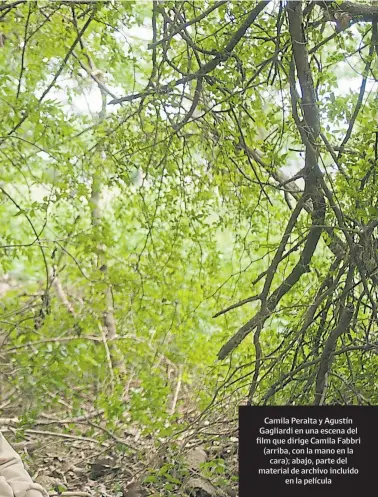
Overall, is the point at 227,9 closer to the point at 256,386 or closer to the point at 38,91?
the point at 38,91

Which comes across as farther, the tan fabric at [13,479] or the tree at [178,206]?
the tree at [178,206]

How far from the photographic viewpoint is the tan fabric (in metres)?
1.83

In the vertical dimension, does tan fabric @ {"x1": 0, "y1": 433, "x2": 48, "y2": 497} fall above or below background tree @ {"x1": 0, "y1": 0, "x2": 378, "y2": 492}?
below

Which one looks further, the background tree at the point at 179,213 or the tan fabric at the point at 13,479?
the background tree at the point at 179,213

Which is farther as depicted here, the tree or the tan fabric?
the tree

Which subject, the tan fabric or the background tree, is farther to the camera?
the background tree

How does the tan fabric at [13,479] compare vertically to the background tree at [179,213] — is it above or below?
below

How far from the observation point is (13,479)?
1913 millimetres

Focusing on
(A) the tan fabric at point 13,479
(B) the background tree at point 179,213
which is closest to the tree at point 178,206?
(B) the background tree at point 179,213

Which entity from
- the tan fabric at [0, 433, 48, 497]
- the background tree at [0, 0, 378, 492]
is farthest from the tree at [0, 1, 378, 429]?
the tan fabric at [0, 433, 48, 497]

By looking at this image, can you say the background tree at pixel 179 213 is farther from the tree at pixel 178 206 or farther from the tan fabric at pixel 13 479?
the tan fabric at pixel 13 479

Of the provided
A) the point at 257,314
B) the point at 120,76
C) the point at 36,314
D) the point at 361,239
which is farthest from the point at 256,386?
the point at 120,76

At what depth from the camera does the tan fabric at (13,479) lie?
1834 mm

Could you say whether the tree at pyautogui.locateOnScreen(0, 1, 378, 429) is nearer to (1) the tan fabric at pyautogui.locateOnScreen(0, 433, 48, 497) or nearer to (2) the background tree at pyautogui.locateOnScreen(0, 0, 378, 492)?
(2) the background tree at pyautogui.locateOnScreen(0, 0, 378, 492)
